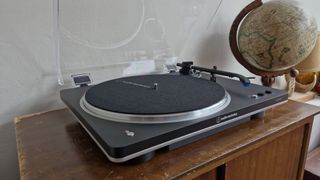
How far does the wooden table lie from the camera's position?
441 mm

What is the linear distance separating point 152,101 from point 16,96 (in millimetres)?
469

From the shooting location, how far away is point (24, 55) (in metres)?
0.75

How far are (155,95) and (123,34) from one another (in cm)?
37

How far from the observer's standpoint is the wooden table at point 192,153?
441 millimetres

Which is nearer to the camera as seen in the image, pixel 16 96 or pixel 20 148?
pixel 20 148

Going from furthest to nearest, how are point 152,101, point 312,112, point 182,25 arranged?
point 182,25 → point 312,112 → point 152,101

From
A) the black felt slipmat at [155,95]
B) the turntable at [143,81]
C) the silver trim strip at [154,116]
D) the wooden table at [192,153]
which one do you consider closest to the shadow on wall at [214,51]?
the turntable at [143,81]

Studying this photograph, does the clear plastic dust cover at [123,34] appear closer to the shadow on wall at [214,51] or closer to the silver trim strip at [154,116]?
the shadow on wall at [214,51]

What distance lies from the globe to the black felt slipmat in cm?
32

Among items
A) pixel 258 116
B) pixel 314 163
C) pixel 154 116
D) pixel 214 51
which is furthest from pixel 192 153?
pixel 314 163

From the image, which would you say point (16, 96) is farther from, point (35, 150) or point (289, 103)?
point (289, 103)

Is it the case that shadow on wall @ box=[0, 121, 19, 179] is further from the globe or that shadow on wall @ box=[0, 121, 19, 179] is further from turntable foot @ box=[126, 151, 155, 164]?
the globe

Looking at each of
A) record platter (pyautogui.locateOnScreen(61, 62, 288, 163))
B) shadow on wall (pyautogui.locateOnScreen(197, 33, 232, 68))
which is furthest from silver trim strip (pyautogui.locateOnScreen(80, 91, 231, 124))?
shadow on wall (pyautogui.locateOnScreen(197, 33, 232, 68))

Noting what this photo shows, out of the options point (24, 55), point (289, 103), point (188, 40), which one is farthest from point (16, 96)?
point (289, 103)
